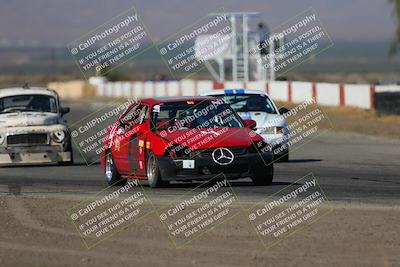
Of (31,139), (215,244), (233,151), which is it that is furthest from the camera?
(31,139)

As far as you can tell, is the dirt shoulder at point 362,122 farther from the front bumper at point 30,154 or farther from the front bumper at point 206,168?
the front bumper at point 206,168

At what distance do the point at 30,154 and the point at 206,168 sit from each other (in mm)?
6933

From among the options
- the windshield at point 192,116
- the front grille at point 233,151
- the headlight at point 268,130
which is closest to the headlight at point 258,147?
the front grille at point 233,151

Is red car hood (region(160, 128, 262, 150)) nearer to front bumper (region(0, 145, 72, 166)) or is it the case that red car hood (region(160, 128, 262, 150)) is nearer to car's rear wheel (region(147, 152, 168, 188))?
car's rear wheel (region(147, 152, 168, 188))

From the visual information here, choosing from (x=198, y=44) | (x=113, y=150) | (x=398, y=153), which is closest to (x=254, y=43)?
(x=198, y=44)

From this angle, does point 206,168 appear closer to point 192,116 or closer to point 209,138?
point 209,138

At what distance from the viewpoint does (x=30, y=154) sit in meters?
22.0

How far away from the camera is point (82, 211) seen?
1351 centimetres

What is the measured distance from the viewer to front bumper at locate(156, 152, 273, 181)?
15812 mm

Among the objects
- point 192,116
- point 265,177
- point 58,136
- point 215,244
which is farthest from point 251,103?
point 215,244

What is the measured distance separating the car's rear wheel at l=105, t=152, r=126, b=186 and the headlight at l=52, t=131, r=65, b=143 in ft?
13.7

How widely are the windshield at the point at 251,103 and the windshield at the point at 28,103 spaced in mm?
3542

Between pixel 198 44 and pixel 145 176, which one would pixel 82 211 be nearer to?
pixel 145 176

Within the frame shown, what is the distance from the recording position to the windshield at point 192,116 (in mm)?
16609
